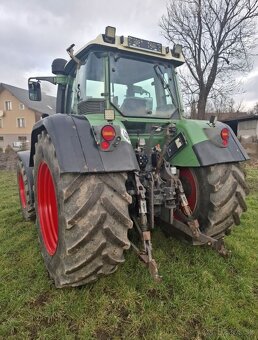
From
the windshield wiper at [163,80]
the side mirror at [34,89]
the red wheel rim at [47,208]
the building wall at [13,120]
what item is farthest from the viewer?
the building wall at [13,120]

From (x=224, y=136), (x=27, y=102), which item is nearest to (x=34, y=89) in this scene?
(x=224, y=136)

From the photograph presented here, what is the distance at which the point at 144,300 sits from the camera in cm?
240

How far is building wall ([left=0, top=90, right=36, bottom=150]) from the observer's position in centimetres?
3772

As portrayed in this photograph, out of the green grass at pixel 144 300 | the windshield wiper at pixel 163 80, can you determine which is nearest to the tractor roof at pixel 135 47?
the windshield wiper at pixel 163 80

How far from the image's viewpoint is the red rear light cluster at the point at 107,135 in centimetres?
226

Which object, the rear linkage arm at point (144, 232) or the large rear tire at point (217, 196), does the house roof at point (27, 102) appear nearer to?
the large rear tire at point (217, 196)

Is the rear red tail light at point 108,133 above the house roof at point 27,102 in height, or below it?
below

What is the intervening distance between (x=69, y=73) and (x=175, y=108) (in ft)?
5.44

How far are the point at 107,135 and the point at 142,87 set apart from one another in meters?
1.32

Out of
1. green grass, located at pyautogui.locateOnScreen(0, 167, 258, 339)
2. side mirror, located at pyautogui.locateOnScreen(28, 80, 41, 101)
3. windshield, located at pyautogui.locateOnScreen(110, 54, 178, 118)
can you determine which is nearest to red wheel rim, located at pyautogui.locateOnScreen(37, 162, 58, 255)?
green grass, located at pyautogui.locateOnScreen(0, 167, 258, 339)

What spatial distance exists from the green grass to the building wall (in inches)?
1468

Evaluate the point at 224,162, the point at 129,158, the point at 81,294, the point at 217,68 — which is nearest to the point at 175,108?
the point at 224,162

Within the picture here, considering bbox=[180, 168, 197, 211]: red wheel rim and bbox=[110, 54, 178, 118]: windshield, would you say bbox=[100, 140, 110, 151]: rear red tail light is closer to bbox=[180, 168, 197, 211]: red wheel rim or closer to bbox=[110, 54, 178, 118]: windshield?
bbox=[110, 54, 178, 118]: windshield

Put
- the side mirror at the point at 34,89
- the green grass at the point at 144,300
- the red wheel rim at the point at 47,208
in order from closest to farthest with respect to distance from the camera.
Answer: the green grass at the point at 144,300 < the red wheel rim at the point at 47,208 < the side mirror at the point at 34,89
